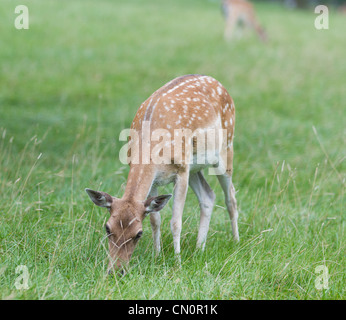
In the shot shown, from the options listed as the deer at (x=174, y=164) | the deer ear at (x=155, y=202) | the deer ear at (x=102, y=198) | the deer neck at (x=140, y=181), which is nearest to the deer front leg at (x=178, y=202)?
the deer at (x=174, y=164)

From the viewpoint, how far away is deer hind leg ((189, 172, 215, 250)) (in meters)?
5.40

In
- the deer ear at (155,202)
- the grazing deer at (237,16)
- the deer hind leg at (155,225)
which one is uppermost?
the grazing deer at (237,16)

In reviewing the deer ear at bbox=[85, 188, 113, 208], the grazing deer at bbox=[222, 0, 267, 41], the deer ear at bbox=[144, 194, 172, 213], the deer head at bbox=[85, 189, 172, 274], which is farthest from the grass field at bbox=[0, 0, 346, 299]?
the grazing deer at bbox=[222, 0, 267, 41]

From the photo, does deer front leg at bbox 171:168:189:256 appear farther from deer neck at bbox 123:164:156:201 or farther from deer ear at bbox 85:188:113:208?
deer ear at bbox 85:188:113:208

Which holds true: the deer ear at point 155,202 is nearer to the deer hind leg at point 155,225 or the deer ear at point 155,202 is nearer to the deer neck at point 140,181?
the deer neck at point 140,181

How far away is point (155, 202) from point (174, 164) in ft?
1.48

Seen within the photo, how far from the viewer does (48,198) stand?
600 centimetres

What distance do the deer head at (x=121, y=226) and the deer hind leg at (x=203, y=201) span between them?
2.99 ft

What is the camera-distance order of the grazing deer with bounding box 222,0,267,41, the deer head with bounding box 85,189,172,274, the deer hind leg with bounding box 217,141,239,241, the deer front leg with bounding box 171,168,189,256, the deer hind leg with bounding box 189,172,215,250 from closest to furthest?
1. the deer head with bounding box 85,189,172,274
2. the deer front leg with bounding box 171,168,189,256
3. the deer hind leg with bounding box 189,172,215,250
4. the deer hind leg with bounding box 217,141,239,241
5. the grazing deer with bounding box 222,0,267,41

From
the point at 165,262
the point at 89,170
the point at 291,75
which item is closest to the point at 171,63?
the point at 291,75

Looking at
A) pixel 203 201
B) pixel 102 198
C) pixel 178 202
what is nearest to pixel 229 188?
pixel 203 201

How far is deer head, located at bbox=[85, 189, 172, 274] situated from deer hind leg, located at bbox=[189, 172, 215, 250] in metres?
0.91

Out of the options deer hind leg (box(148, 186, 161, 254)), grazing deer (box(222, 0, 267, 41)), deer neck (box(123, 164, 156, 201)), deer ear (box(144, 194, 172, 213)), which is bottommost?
deer hind leg (box(148, 186, 161, 254))

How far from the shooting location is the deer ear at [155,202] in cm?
458
